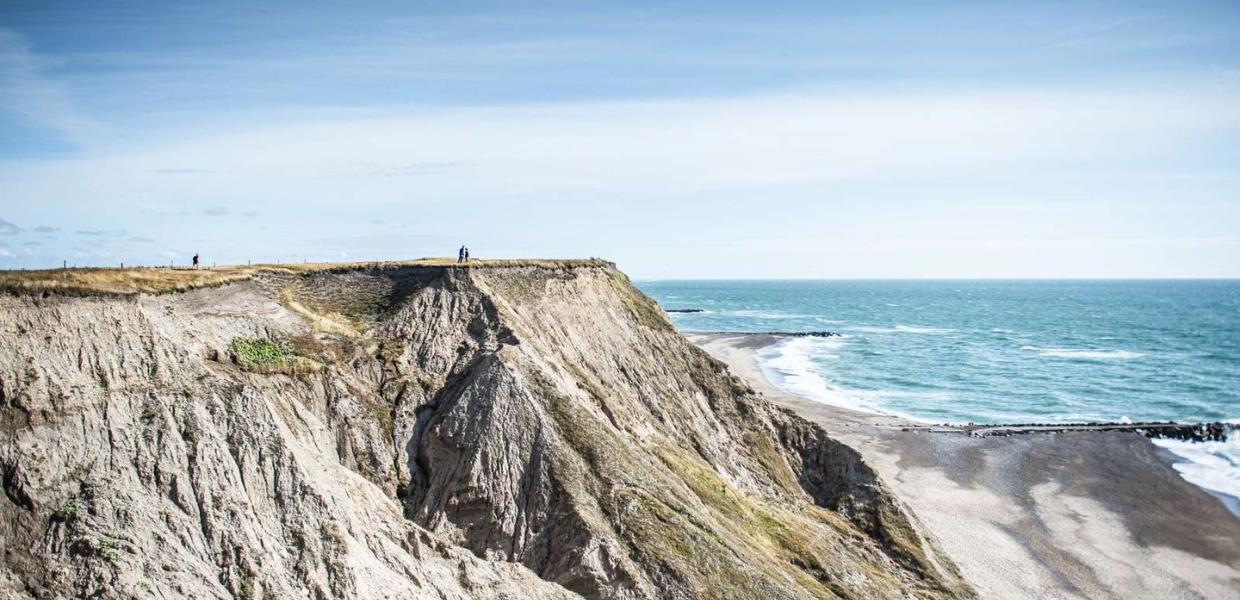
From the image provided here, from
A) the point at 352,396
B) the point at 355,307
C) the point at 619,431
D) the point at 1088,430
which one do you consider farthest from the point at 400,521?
the point at 1088,430

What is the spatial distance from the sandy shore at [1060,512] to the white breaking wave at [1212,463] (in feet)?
3.59

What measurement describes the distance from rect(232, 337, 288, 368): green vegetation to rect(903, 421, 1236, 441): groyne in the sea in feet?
162

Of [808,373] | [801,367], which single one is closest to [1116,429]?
[808,373]

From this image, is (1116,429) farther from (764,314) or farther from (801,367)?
(764,314)

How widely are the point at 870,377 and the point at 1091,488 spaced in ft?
125

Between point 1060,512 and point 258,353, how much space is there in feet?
140

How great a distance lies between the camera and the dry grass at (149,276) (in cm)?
2461

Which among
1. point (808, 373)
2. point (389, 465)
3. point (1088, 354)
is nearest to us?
point (389, 465)

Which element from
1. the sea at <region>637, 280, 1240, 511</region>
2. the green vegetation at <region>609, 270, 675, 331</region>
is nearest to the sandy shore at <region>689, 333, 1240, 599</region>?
the sea at <region>637, 280, 1240, 511</region>

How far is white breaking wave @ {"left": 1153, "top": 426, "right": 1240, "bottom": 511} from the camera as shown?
52625 mm

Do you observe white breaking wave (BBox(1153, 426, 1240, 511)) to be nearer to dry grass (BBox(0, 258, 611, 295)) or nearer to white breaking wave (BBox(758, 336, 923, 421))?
white breaking wave (BBox(758, 336, 923, 421))

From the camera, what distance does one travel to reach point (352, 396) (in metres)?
28.9

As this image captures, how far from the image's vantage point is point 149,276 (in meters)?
29.0

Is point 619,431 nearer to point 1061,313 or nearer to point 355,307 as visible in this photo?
point 355,307
